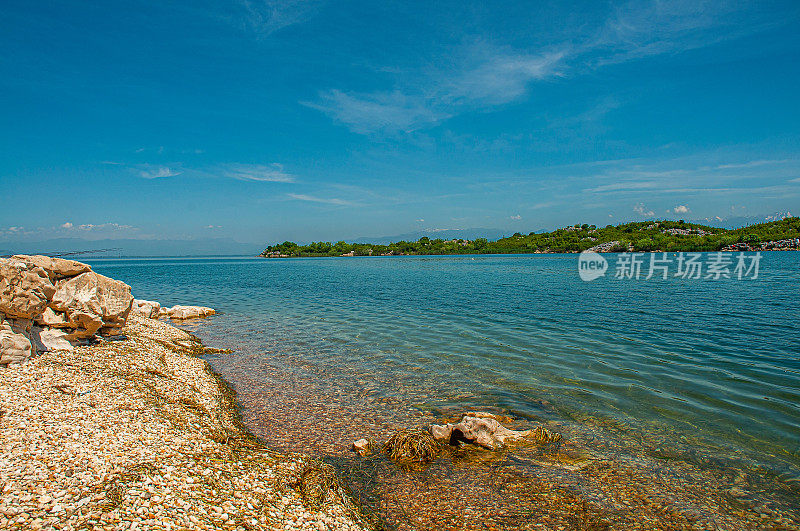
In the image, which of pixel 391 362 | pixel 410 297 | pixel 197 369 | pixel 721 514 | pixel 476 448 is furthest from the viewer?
pixel 410 297

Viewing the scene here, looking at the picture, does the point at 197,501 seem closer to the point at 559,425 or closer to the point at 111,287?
the point at 559,425

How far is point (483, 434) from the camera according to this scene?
11.1m

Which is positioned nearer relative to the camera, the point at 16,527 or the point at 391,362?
the point at 16,527

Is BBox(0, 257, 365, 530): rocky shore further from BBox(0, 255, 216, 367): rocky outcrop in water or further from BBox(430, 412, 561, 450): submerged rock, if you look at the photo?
BBox(430, 412, 561, 450): submerged rock

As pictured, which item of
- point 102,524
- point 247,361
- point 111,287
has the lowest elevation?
point 247,361

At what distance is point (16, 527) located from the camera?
19.3 feet

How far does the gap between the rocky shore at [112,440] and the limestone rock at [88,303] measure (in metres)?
0.05

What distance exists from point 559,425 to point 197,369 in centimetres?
1505

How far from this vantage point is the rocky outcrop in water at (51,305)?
14.4 metres

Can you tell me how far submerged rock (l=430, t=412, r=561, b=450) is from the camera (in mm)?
11055

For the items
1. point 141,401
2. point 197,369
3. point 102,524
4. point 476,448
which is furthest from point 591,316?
point 102,524

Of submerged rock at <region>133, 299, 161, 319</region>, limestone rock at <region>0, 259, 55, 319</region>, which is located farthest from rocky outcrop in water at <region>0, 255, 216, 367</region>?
submerged rock at <region>133, 299, 161, 319</region>

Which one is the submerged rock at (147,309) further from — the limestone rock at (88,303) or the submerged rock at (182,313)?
the limestone rock at (88,303)

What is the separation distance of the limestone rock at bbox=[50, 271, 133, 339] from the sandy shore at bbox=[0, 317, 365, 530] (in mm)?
2949
